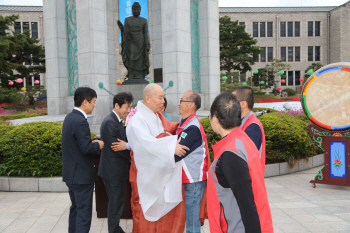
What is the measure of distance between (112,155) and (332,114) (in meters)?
4.90

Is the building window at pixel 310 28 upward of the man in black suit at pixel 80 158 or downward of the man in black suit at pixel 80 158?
upward

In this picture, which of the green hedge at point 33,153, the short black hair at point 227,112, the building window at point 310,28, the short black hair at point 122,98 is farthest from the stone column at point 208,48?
the building window at point 310,28

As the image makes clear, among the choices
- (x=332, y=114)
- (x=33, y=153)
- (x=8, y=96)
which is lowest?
(x=33, y=153)

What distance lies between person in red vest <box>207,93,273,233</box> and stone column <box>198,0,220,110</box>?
39.8ft

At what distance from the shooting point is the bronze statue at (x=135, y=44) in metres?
12.4

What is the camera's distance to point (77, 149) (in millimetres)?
3887

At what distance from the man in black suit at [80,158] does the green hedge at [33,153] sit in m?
3.15

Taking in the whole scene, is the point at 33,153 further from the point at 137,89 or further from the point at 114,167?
the point at 137,89

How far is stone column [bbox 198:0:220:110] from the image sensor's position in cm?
1441

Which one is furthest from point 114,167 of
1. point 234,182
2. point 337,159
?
point 337,159

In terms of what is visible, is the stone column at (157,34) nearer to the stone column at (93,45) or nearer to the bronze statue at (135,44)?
the bronze statue at (135,44)

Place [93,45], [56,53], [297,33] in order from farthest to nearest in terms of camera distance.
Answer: [297,33] → [56,53] → [93,45]

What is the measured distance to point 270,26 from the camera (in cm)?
5209

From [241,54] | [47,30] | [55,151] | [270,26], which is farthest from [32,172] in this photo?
[270,26]
